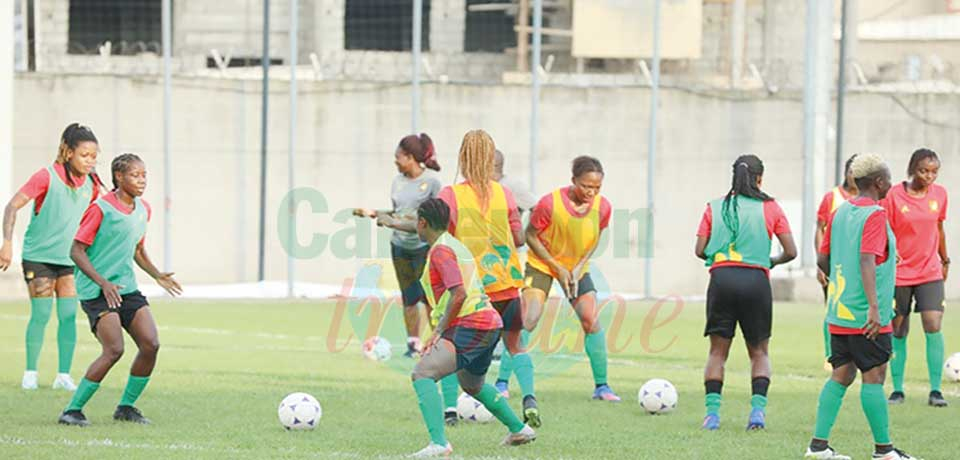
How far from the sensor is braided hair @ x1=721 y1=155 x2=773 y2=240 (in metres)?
10.0

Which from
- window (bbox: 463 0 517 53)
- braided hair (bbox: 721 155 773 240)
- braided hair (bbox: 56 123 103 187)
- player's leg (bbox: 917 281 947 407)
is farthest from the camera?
window (bbox: 463 0 517 53)

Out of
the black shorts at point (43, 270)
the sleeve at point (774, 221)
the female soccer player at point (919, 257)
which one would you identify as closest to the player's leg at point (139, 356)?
the black shorts at point (43, 270)

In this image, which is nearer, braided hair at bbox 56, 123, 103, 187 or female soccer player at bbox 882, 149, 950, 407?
braided hair at bbox 56, 123, 103, 187

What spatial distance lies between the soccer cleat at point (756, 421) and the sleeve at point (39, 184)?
214 inches

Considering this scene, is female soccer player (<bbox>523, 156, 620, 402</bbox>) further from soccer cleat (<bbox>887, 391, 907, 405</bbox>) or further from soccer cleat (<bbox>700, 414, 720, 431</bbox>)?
soccer cleat (<bbox>887, 391, 907, 405</bbox>)

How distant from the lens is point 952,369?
42.4ft

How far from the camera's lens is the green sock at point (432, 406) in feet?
28.2

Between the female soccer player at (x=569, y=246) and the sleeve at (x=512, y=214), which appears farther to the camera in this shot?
the female soccer player at (x=569, y=246)

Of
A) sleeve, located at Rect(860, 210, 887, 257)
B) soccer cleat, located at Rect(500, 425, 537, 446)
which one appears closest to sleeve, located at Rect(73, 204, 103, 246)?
soccer cleat, located at Rect(500, 425, 537, 446)

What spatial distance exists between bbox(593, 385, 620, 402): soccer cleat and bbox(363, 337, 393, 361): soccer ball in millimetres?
3133

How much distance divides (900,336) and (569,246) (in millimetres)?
2513

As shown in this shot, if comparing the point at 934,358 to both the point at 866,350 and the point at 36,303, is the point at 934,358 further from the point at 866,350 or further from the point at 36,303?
the point at 36,303

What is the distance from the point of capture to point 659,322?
20016 millimetres

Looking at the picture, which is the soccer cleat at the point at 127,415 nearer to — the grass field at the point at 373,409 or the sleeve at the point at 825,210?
the grass field at the point at 373,409
